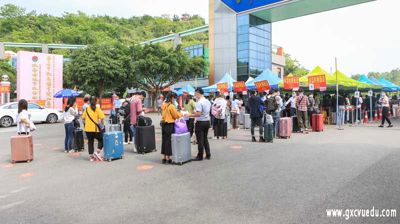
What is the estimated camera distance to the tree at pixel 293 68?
244ft

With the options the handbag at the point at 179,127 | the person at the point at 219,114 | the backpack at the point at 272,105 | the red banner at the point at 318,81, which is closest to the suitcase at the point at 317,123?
the red banner at the point at 318,81

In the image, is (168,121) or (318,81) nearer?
(168,121)

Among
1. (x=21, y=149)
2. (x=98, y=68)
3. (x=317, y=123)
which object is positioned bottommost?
(x=21, y=149)

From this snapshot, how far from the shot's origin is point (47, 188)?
19.0 ft

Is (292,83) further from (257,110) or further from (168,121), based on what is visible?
(168,121)

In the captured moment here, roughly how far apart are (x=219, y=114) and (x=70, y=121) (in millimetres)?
4909

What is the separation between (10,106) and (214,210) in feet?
60.7

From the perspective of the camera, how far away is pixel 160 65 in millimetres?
35750

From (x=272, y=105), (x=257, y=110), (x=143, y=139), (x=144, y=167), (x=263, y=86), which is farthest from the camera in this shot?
(x=263, y=86)

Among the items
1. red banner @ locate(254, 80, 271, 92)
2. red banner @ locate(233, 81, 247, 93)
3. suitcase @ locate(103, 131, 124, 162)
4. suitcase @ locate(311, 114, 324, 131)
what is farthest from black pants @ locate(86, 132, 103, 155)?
red banner @ locate(233, 81, 247, 93)

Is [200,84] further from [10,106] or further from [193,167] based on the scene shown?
[193,167]

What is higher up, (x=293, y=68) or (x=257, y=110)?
(x=293, y=68)

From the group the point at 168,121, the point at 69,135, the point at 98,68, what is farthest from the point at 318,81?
the point at 98,68

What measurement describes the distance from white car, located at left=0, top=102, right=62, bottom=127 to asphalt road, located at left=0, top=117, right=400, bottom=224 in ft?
37.1
